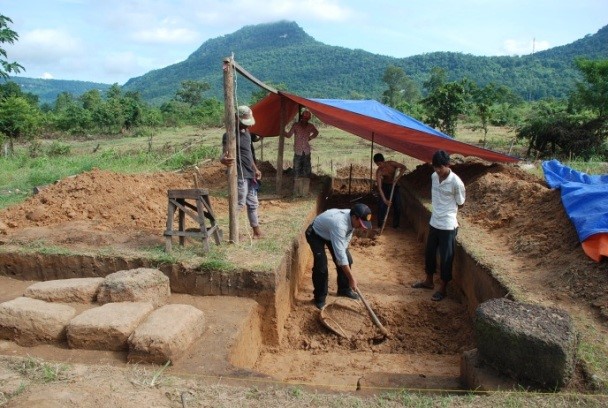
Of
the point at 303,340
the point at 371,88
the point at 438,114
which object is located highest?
the point at 371,88

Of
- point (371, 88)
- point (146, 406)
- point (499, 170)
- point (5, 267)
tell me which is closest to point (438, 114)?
point (499, 170)

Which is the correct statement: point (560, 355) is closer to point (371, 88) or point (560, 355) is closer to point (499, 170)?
point (499, 170)

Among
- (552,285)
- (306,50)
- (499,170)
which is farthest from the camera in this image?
(306,50)

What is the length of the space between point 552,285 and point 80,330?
4131mm

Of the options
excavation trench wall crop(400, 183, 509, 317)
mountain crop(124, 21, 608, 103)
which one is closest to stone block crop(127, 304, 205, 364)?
excavation trench wall crop(400, 183, 509, 317)

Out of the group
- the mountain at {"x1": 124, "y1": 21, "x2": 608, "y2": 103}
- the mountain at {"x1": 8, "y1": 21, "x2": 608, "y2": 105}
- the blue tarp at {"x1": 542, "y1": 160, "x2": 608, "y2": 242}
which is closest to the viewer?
the blue tarp at {"x1": 542, "y1": 160, "x2": 608, "y2": 242}

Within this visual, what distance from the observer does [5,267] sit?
208 inches

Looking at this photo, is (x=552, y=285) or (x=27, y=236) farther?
(x=27, y=236)

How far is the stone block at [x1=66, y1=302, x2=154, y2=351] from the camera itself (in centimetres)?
379

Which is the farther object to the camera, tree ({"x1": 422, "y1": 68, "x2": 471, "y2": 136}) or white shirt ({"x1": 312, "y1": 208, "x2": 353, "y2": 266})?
tree ({"x1": 422, "y1": 68, "x2": 471, "y2": 136})

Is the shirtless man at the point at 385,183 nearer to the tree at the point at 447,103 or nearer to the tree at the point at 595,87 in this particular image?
the tree at the point at 595,87

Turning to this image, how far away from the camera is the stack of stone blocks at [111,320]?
364 centimetres

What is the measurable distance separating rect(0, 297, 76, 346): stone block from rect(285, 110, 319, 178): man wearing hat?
19.8 feet

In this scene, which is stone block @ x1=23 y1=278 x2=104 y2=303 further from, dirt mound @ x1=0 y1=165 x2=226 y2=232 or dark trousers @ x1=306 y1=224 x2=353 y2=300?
dark trousers @ x1=306 y1=224 x2=353 y2=300
